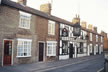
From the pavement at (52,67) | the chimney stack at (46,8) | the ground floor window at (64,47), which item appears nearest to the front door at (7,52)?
the pavement at (52,67)

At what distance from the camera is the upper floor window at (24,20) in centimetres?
1404

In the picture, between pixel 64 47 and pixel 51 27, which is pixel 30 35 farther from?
pixel 64 47

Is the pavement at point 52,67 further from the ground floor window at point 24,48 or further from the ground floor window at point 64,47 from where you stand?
the ground floor window at point 64,47

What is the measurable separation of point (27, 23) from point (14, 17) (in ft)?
6.42

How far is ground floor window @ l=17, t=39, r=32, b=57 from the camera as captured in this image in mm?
13655

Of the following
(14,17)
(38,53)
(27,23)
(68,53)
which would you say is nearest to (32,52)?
(38,53)

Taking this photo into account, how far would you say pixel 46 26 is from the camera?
1747 centimetres

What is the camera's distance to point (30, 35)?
1501 centimetres

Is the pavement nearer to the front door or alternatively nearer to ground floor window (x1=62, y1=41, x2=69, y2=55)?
the front door

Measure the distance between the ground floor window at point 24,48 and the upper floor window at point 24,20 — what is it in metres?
1.67

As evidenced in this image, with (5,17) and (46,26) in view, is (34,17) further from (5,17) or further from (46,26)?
(5,17)

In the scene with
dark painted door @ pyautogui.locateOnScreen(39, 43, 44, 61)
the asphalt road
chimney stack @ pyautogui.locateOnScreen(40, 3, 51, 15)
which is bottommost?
the asphalt road

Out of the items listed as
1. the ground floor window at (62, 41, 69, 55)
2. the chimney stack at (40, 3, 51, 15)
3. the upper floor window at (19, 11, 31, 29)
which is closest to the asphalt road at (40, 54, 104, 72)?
the upper floor window at (19, 11, 31, 29)

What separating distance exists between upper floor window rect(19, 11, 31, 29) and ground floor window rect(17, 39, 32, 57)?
1667 millimetres
